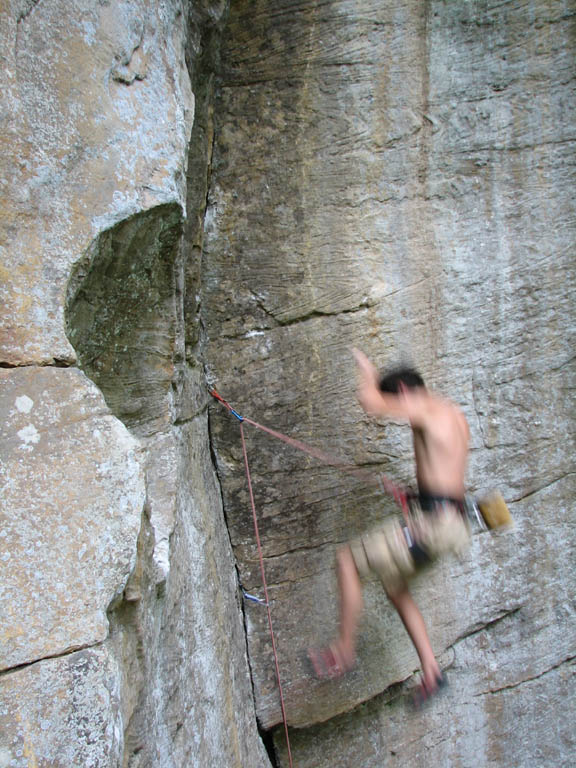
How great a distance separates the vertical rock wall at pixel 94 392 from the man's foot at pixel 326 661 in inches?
29.7

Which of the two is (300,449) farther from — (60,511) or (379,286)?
(60,511)

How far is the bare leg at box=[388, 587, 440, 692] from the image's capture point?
285 cm

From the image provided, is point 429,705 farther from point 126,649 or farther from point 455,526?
point 126,649

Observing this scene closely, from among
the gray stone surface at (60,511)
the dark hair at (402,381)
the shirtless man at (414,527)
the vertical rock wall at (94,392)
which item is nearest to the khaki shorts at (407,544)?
the shirtless man at (414,527)

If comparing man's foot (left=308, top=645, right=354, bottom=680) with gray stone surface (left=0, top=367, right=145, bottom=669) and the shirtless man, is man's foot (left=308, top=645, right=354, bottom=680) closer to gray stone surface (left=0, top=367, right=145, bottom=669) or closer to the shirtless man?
the shirtless man

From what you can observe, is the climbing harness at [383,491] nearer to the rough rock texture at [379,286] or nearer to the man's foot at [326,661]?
the rough rock texture at [379,286]

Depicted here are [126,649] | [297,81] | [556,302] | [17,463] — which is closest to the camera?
[17,463]

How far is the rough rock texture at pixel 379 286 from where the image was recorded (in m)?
2.98

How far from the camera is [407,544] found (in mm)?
2754

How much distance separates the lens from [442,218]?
10.2ft

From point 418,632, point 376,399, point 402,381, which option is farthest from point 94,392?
point 418,632

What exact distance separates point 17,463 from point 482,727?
2.87 m

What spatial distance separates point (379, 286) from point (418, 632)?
162 cm

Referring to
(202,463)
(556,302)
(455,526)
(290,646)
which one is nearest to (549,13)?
(556,302)
